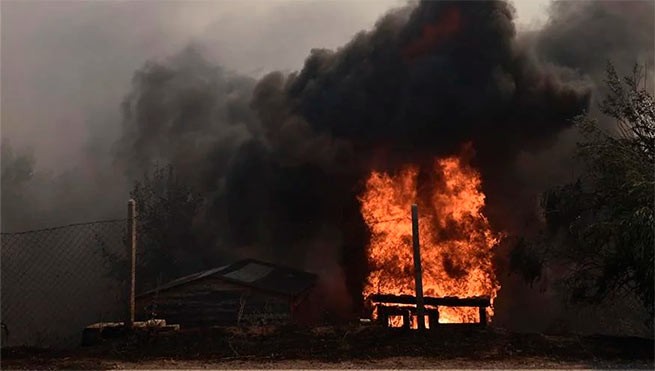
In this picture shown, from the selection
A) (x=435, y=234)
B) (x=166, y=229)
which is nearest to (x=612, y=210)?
(x=435, y=234)

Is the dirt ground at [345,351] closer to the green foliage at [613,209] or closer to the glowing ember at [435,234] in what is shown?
the green foliage at [613,209]

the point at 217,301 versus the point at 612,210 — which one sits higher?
the point at 612,210

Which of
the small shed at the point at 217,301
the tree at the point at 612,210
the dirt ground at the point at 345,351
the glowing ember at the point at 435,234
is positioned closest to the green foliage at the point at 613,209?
the tree at the point at 612,210

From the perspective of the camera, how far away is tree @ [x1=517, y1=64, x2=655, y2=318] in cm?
894

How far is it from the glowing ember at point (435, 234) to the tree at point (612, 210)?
7.21 m

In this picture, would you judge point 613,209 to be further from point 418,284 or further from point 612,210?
point 418,284

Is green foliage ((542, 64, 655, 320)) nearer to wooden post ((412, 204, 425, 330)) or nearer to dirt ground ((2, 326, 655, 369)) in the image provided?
dirt ground ((2, 326, 655, 369))

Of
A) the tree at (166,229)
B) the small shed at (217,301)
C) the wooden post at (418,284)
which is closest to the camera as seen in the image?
the wooden post at (418,284)

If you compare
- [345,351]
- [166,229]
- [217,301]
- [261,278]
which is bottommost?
[217,301]

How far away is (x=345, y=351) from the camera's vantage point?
26.6ft

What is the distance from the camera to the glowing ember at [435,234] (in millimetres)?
20000

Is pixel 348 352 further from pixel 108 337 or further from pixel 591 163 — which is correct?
pixel 591 163

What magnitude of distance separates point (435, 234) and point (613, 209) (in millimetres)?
11709

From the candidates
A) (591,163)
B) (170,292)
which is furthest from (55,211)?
(591,163)
